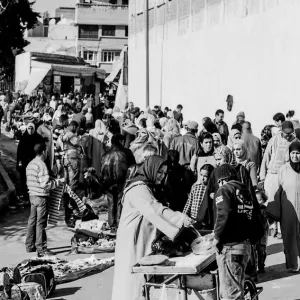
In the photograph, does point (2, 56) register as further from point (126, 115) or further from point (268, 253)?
point (268, 253)

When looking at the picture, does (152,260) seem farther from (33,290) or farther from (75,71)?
(75,71)

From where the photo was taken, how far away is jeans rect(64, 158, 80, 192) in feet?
51.0

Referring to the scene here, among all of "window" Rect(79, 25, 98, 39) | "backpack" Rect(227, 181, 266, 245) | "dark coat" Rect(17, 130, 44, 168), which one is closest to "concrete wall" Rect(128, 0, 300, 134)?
"dark coat" Rect(17, 130, 44, 168)

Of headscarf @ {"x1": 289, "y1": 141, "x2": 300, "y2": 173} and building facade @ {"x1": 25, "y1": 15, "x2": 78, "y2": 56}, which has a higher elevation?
building facade @ {"x1": 25, "y1": 15, "x2": 78, "y2": 56}

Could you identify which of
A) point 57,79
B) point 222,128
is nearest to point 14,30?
point 57,79

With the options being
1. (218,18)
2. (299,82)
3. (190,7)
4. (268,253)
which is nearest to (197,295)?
(268,253)

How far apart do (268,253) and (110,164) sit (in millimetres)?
3311

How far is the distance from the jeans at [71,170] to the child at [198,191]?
5288 mm

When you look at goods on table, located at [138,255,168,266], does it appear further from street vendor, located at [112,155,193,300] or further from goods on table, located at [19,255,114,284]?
goods on table, located at [19,255,114,284]

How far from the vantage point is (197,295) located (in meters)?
7.31

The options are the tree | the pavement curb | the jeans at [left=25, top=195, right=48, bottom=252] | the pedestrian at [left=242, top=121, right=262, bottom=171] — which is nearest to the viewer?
the jeans at [left=25, top=195, right=48, bottom=252]

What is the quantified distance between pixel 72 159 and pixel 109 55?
6767 cm

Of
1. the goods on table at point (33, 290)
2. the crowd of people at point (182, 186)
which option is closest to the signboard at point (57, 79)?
the crowd of people at point (182, 186)

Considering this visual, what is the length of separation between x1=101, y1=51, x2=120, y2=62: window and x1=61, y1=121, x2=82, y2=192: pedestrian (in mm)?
66229
